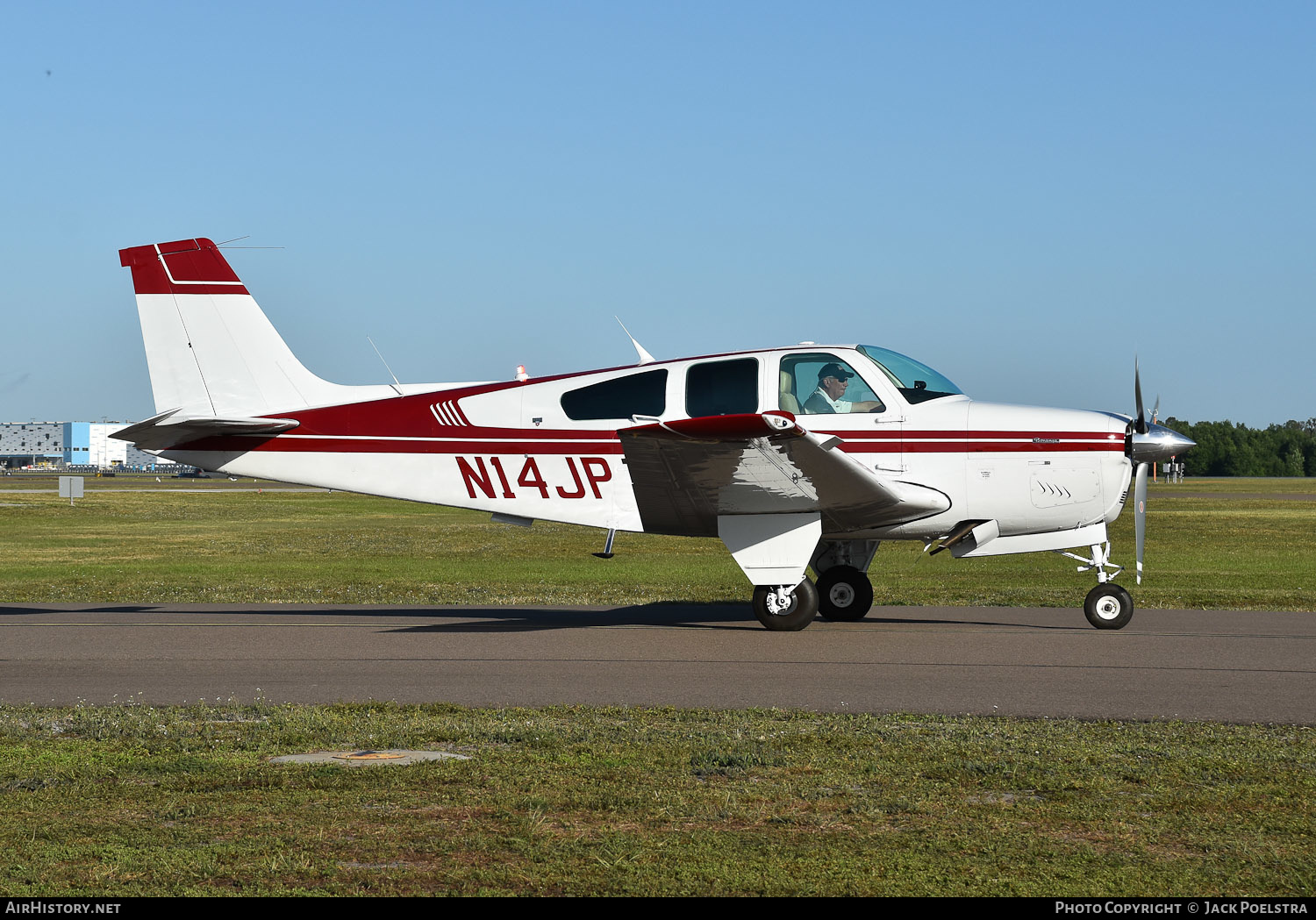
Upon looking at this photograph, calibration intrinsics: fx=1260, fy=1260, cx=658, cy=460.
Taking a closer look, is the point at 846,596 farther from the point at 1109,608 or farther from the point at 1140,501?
the point at 1140,501

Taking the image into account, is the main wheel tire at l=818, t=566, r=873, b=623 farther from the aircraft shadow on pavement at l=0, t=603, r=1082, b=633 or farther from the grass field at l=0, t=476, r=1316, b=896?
the grass field at l=0, t=476, r=1316, b=896

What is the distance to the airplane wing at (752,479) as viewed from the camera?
35.0 feet

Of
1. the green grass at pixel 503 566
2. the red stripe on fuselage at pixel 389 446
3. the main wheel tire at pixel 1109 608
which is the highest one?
the red stripe on fuselage at pixel 389 446

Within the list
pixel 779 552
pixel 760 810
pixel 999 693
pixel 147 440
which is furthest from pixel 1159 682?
pixel 147 440

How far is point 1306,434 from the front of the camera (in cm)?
16850

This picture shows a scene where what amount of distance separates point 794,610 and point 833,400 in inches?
83.8

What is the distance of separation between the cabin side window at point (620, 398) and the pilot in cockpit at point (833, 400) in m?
1.50

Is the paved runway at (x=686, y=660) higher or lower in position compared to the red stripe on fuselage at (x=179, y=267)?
lower

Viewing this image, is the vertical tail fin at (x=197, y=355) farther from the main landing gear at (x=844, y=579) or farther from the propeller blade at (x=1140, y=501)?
the propeller blade at (x=1140, y=501)

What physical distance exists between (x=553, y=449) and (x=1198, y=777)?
8330mm

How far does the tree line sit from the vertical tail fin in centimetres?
15392

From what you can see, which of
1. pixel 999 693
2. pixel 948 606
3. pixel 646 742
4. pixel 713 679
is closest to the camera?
pixel 646 742

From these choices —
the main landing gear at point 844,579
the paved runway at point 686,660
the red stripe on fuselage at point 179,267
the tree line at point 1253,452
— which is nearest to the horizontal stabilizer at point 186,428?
the red stripe on fuselage at point 179,267
